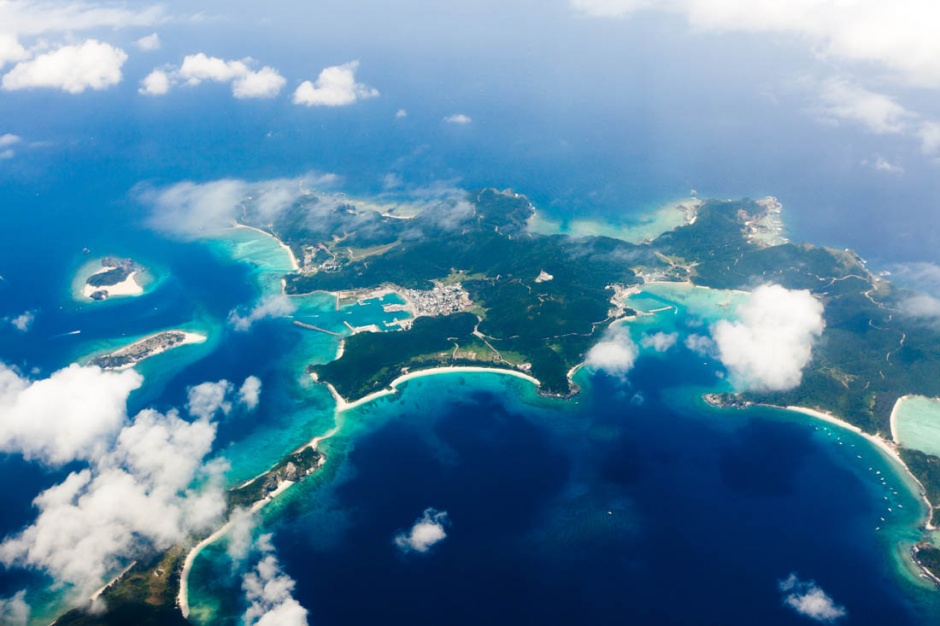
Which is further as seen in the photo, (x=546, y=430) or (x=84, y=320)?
(x=84, y=320)

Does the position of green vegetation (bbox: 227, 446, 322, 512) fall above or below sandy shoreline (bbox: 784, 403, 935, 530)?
below

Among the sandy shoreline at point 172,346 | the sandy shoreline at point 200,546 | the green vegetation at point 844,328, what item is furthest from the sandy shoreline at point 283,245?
the green vegetation at point 844,328

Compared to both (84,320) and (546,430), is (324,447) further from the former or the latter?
(84,320)

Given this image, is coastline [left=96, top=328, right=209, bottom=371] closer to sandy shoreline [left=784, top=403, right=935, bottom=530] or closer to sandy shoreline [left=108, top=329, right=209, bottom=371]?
sandy shoreline [left=108, top=329, right=209, bottom=371]

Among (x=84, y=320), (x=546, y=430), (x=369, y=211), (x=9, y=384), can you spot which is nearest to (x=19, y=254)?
(x=84, y=320)

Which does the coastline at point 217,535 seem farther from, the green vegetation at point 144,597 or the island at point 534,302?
the green vegetation at point 144,597

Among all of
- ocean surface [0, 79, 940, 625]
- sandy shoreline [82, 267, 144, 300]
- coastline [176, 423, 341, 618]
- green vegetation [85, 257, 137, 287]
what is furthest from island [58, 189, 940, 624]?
green vegetation [85, 257, 137, 287]
